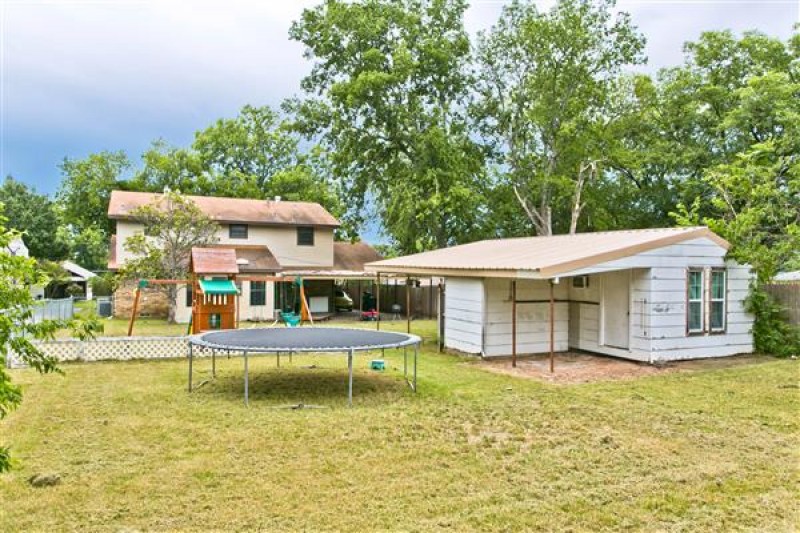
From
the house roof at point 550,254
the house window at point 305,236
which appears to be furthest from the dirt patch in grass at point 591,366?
the house window at point 305,236

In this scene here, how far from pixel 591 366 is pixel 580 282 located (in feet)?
8.37

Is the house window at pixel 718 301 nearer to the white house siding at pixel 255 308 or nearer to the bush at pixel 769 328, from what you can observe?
the bush at pixel 769 328

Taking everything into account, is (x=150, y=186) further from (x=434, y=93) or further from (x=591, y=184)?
(x=591, y=184)

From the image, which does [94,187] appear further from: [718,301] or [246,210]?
[718,301]

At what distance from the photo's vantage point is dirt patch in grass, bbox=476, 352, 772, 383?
34.3 ft

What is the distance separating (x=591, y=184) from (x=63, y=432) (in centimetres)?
2600

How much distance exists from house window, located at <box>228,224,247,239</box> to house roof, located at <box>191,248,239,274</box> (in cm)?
966

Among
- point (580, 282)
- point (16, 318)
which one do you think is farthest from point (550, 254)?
point (16, 318)

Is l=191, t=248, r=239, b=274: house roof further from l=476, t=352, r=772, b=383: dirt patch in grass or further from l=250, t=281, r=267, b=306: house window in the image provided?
l=250, t=281, r=267, b=306: house window

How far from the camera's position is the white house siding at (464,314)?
41.9 feet

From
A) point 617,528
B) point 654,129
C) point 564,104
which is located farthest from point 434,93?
point 617,528

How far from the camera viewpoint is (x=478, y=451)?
19.7ft

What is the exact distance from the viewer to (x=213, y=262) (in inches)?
597

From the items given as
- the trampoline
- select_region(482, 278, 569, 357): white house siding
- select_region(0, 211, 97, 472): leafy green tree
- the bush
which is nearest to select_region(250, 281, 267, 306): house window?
the trampoline
